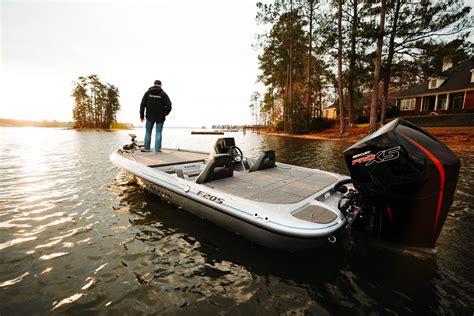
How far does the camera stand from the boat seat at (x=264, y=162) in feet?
17.7

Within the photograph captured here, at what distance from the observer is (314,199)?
347 centimetres

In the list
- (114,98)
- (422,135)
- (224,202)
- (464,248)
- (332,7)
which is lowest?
(464,248)

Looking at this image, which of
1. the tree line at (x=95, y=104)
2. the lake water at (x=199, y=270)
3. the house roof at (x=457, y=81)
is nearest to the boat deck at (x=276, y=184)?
the lake water at (x=199, y=270)

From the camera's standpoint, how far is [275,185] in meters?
4.15

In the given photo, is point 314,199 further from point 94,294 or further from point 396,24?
point 396,24

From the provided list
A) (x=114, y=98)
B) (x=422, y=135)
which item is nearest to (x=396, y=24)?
(x=422, y=135)

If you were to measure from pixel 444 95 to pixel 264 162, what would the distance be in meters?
32.6

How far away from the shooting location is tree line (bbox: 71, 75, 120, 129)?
57219mm

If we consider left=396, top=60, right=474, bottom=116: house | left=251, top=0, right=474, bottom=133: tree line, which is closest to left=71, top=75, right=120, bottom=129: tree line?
left=251, top=0, right=474, bottom=133: tree line

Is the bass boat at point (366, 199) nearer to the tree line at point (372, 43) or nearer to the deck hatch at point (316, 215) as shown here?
the deck hatch at point (316, 215)

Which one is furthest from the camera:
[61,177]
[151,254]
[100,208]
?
[61,177]

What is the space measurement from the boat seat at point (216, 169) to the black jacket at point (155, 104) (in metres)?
4.52

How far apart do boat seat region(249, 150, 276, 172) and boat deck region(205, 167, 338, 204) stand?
0.20 metres

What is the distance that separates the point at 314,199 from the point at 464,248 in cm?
234
